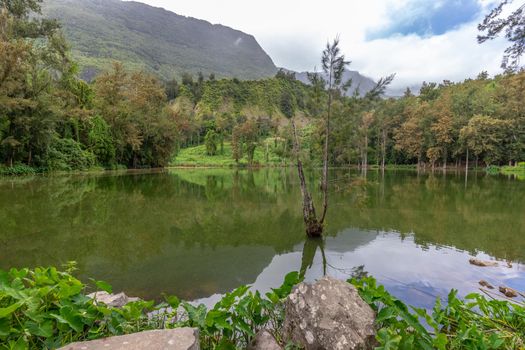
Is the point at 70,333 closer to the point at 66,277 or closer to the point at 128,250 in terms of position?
the point at 66,277

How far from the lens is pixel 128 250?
8.51m

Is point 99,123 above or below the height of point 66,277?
above

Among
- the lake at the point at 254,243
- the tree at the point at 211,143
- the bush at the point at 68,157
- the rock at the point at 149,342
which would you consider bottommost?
the lake at the point at 254,243

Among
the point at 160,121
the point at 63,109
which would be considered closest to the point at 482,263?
the point at 63,109

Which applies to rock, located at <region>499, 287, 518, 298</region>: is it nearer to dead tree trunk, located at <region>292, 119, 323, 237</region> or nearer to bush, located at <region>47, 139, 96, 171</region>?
dead tree trunk, located at <region>292, 119, 323, 237</region>

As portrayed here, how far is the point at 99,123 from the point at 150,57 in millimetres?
157757

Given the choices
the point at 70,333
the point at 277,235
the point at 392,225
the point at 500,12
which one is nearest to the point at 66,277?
the point at 70,333

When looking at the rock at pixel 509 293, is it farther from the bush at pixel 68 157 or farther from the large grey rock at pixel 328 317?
the bush at pixel 68 157

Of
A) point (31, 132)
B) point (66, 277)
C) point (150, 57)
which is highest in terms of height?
point (150, 57)

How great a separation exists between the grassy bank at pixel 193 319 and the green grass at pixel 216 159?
2363 inches

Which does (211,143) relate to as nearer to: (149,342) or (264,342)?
(264,342)

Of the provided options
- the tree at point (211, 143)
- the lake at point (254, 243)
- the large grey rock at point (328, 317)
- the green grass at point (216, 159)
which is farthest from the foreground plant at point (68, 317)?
the tree at point (211, 143)

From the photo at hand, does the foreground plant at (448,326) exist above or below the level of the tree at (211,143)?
below

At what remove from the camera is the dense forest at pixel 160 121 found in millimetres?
10344
